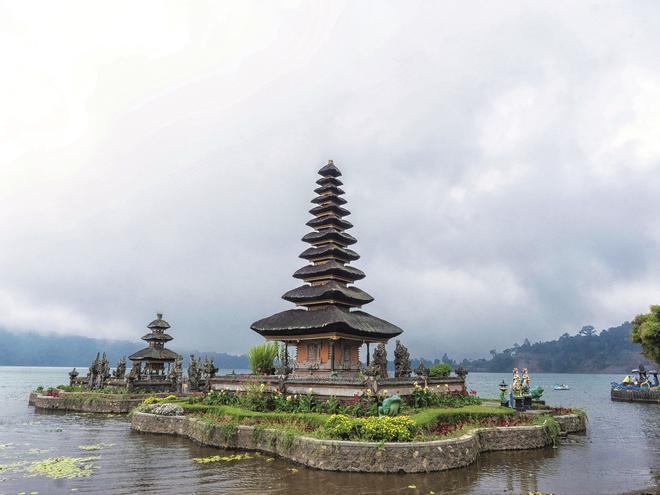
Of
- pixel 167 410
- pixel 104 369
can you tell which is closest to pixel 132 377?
pixel 104 369

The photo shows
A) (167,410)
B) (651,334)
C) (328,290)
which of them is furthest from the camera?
(651,334)

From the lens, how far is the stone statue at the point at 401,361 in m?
34.6

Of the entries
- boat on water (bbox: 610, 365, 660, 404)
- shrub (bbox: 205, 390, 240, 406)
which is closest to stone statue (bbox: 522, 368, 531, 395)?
shrub (bbox: 205, 390, 240, 406)

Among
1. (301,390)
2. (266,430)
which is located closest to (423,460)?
(266,430)

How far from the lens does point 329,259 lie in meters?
40.1

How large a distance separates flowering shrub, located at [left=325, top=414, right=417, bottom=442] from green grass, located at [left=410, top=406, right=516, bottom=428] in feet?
4.69

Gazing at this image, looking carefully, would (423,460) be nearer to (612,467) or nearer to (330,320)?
(612,467)

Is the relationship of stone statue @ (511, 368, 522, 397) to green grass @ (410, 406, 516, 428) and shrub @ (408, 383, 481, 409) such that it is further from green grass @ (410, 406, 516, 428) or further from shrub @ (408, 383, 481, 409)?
green grass @ (410, 406, 516, 428)

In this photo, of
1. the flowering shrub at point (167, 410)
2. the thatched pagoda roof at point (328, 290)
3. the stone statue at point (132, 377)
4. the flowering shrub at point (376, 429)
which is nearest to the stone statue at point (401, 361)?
the thatched pagoda roof at point (328, 290)

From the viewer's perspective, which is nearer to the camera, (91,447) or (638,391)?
(91,447)

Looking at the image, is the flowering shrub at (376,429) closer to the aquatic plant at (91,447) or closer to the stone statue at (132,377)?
the aquatic plant at (91,447)

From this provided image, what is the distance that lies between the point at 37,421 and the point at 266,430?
86.3 ft

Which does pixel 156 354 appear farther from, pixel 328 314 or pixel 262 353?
pixel 328 314

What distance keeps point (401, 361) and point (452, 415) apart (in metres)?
9.88
